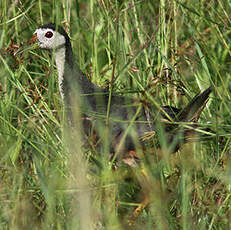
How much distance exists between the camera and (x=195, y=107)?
2746 mm

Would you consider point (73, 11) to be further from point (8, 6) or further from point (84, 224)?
point (84, 224)

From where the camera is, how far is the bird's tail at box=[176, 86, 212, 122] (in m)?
2.71

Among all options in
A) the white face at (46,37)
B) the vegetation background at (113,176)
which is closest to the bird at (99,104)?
the white face at (46,37)

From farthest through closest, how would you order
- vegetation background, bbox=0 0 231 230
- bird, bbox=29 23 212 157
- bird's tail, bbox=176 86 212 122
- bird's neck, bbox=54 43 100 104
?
bird's neck, bbox=54 43 100 104 → bird, bbox=29 23 212 157 → bird's tail, bbox=176 86 212 122 → vegetation background, bbox=0 0 231 230

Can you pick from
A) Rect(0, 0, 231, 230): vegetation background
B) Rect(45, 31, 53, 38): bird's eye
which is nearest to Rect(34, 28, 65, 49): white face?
Rect(45, 31, 53, 38): bird's eye

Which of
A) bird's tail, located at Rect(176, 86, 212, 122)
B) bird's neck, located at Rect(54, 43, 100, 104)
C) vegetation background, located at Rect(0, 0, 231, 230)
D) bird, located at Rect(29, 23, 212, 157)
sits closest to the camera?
vegetation background, located at Rect(0, 0, 231, 230)

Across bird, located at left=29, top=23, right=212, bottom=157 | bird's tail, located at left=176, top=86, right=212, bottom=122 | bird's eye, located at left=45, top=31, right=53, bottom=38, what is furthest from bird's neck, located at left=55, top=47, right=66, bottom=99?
bird's tail, located at left=176, top=86, right=212, bottom=122

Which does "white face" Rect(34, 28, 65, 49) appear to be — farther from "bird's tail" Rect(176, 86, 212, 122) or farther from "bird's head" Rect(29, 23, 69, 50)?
"bird's tail" Rect(176, 86, 212, 122)

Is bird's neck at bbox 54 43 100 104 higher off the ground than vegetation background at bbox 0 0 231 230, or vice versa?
bird's neck at bbox 54 43 100 104

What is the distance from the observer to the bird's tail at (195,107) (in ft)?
8.89

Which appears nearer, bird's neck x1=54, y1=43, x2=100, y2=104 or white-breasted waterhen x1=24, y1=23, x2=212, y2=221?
white-breasted waterhen x1=24, y1=23, x2=212, y2=221

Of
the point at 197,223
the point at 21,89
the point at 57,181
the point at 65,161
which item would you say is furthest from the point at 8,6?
the point at 197,223

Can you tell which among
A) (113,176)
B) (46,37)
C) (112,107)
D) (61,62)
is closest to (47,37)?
(46,37)

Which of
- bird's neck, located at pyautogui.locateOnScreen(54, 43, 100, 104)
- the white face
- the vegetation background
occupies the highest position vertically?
the white face
